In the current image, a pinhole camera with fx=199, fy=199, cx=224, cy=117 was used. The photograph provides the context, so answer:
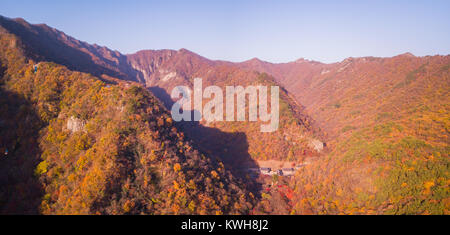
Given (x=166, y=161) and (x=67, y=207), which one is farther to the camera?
(x=166, y=161)

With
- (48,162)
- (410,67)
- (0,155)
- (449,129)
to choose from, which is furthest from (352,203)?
(410,67)

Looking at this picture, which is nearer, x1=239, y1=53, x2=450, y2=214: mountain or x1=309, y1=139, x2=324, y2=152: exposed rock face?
x1=239, y1=53, x2=450, y2=214: mountain

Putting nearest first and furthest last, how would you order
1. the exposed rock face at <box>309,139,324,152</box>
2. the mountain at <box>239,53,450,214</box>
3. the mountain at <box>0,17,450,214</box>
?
the mountain at <box>0,17,450,214</box> → the mountain at <box>239,53,450,214</box> → the exposed rock face at <box>309,139,324,152</box>

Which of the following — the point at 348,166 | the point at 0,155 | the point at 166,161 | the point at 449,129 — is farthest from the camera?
the point at 348,166

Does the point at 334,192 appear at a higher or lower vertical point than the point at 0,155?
lower

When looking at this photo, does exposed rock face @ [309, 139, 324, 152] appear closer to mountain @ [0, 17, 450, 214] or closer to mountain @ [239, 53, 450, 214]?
mountain @ [239, 53, 450, 214]

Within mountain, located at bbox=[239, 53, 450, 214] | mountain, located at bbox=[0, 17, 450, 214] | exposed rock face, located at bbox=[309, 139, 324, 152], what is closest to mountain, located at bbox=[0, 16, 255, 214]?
mountain, located at bbox=[0, 17, 450, 214]

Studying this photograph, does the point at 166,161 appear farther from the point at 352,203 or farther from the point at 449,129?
the point at 449,129

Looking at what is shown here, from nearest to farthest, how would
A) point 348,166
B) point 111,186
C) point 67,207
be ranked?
point 67,207
point 111,186
point 348,166
